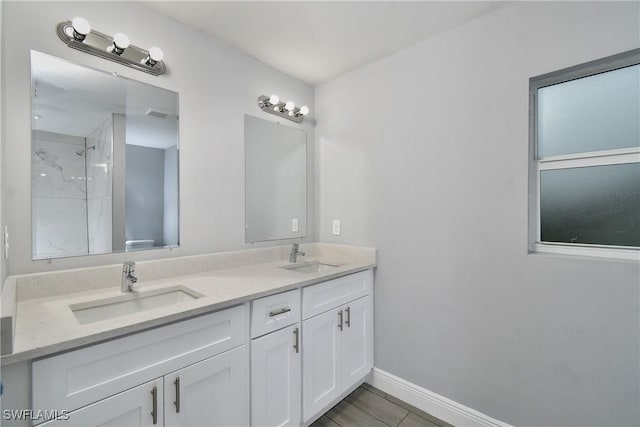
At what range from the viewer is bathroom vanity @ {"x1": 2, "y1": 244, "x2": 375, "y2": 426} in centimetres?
86

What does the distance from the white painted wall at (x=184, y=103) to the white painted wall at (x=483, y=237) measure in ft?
2.76

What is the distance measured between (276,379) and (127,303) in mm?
783

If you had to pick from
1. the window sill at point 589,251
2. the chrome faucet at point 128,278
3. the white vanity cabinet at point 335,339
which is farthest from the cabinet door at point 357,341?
the chrome faucet at point 128,278

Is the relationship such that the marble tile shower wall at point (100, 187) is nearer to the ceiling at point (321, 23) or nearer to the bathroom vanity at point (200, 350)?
the bathroom vanity at point (200, 350)

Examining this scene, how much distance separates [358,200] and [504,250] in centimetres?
99

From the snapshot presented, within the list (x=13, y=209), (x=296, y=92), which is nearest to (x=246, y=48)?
(x=296, y=92)

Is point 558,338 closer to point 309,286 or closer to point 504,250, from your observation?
point 504,250

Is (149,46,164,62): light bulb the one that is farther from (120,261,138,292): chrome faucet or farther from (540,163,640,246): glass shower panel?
Result: (540,163,640,246): glass shower panel

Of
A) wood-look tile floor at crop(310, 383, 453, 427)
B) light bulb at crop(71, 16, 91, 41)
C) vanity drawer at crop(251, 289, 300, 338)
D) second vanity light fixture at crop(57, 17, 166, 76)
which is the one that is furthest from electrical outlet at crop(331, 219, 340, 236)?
light bulb at crop(71, 16, 91, 41)

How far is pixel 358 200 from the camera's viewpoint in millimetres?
2164

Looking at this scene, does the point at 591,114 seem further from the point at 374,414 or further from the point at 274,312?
the point at 374,414

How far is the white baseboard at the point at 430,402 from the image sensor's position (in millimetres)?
1588

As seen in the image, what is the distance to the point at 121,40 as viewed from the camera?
1336mm

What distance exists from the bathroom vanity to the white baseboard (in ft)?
0.50
